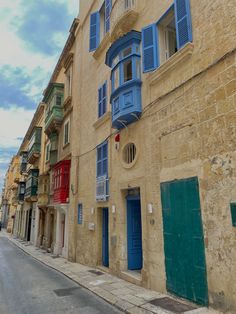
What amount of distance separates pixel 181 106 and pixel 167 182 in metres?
2.08

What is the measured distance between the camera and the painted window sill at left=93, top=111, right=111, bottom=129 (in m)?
11.3

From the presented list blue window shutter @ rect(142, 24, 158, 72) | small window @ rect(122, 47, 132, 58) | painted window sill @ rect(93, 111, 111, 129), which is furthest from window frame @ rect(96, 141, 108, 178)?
blue window shutter @ rect(142, 24, 158, 72)

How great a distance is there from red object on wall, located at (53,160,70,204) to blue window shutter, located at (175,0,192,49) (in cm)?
1051

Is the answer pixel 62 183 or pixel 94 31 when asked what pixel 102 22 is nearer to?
pixel 94 31

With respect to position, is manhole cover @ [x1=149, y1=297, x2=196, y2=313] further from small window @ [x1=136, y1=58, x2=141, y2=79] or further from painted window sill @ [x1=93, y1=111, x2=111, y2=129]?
painted window sill @ [x1=93, y1=111, x2=111, y2=129]

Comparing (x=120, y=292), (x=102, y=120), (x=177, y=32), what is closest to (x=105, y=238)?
(x=120, y=292)

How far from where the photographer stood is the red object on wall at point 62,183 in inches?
603

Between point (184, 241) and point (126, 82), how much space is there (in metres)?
5.51

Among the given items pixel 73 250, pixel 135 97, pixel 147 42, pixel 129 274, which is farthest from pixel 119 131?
pixel 73 250

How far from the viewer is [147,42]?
846cm

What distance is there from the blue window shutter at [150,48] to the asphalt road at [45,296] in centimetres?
687

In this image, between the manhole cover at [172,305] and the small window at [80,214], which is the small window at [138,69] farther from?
the small window at [80,214]

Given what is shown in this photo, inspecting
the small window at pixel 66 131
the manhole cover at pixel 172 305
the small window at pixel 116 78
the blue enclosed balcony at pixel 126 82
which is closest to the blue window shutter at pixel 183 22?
the blue enclosed balcony at pixel 126 82

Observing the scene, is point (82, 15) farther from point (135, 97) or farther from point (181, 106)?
point (181, 106)
